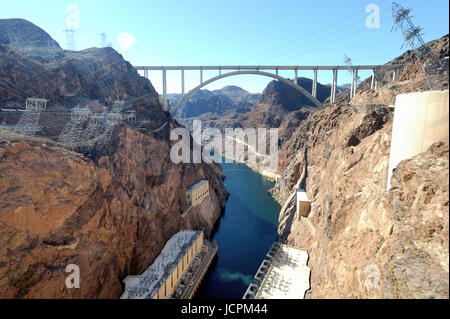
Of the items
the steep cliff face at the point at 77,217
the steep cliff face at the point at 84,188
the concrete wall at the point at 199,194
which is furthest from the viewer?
the concrete wall at the point at 199,194

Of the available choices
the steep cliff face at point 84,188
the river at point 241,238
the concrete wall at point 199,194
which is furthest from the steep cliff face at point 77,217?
the river at point 241,238

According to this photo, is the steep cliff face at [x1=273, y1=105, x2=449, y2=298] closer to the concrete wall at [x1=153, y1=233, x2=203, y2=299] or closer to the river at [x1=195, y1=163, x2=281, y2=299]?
the river at [x1=195, y1=163, x2=281, y2=299]

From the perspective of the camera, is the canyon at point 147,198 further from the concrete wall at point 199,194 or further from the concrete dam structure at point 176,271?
the concrete wall at point 199,194

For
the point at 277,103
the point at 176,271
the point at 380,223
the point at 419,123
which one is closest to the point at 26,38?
the point at 176,271

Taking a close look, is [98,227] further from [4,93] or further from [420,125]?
[420,125]

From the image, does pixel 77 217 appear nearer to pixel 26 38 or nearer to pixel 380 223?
pixel 380 223

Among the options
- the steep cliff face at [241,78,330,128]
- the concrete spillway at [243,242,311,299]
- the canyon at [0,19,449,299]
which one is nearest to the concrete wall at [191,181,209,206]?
the canyon at [0,19,449,299]
